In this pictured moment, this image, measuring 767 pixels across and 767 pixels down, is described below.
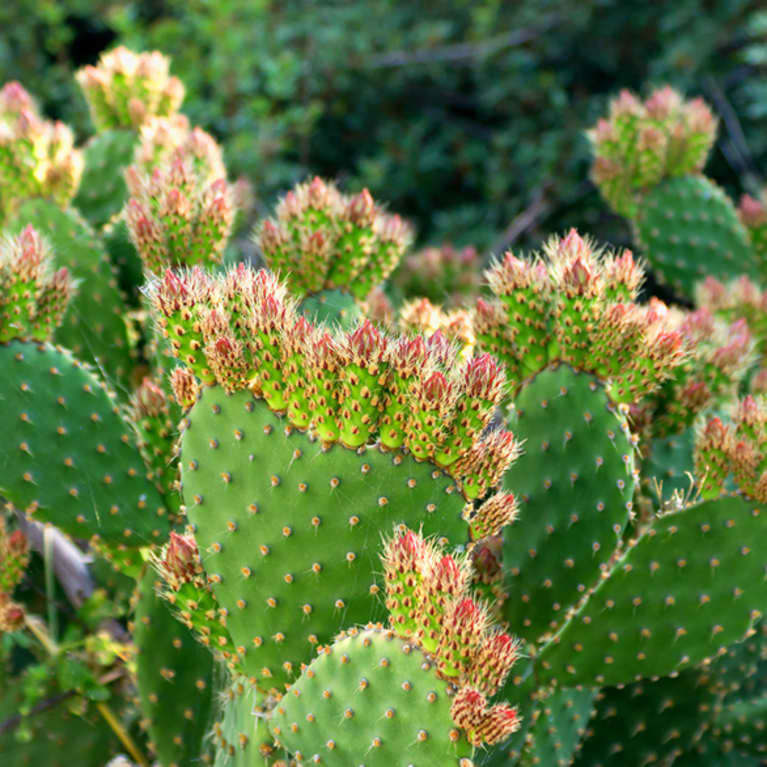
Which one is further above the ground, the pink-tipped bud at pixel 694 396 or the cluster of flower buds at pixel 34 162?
the cluster of flower buds at pixel 34 162

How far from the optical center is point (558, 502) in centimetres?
129

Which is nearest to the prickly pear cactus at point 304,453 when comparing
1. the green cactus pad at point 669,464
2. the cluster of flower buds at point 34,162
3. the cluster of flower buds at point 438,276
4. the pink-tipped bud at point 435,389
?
the pink-tipped bud at point 435,389

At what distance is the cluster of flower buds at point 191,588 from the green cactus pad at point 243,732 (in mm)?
57

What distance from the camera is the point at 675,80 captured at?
155 inches

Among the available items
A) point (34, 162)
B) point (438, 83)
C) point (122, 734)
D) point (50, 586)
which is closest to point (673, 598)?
point (122, 734)

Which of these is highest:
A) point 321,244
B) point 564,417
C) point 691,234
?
point 691,234

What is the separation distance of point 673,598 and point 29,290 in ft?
3.04

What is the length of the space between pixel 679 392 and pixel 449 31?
134 inches

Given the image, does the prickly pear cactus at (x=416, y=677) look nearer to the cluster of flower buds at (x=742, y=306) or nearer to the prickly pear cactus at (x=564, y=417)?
the prickly pear cactus at (x=564, y=417)

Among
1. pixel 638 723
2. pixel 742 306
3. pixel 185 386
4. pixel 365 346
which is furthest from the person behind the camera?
pixel 742 306

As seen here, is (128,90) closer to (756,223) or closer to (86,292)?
(86,292)

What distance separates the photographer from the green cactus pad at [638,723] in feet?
5.06

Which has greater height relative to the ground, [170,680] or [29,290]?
[29,290]

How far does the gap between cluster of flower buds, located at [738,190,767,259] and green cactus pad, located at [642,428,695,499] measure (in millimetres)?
870
